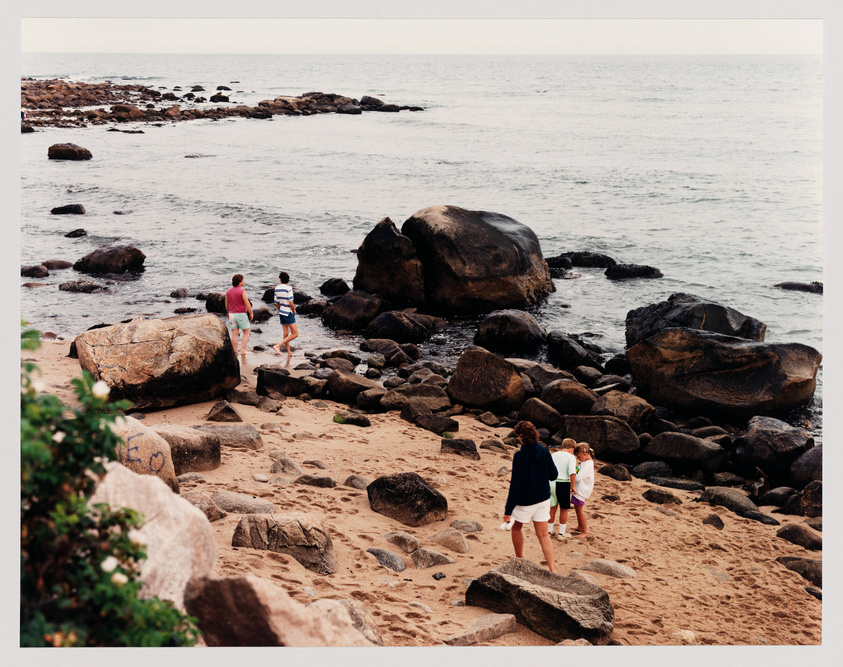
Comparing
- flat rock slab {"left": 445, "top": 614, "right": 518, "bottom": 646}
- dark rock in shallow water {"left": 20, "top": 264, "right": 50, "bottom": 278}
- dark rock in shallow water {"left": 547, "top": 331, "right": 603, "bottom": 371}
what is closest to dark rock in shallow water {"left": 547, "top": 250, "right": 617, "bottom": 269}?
dark rock in shallow water {"left": 547, "top": 331, "right": 603, "bottom": 371}

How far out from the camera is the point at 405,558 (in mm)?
7816

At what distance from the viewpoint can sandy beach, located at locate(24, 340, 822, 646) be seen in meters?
6.70

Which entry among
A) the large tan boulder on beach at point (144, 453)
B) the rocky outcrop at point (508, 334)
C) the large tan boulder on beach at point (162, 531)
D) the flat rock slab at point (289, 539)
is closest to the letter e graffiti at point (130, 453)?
the large tan boulder on beach at point (144, 453)

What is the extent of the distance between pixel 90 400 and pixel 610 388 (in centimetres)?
1207

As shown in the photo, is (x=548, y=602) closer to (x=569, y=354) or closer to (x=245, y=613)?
(x=245, y=613)

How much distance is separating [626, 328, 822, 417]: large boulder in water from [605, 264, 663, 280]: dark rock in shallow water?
9.27 metres

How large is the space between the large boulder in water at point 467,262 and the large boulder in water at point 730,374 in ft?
19.5

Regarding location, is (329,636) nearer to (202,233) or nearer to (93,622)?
(93,622)

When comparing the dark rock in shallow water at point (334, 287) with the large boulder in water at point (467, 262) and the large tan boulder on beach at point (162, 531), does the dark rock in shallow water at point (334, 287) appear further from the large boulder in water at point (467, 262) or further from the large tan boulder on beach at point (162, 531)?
the large tan boulder on beach at point (162, 531)

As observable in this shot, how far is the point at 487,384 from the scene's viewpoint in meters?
13.5

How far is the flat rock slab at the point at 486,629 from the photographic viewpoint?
5930mm

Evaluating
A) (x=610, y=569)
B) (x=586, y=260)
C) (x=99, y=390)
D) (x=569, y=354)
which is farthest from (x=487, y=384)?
(x=586, y=260)

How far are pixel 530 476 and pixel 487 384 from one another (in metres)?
6.09

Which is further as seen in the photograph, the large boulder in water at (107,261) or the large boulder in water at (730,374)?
the large boulder in water at (107,261)
